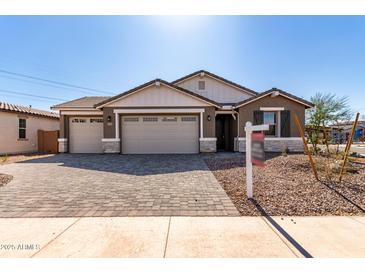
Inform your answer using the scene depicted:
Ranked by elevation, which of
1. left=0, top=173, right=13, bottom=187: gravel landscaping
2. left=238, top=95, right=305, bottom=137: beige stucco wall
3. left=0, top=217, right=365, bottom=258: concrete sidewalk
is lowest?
left=0, top=217, right=365, bottom=258: concrete sidewalk

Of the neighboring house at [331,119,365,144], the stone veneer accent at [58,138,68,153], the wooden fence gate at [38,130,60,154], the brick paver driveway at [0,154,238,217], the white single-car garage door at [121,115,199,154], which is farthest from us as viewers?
the wooden fence gate at [38,130,60,154]

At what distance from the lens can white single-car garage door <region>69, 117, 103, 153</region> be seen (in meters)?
14.4

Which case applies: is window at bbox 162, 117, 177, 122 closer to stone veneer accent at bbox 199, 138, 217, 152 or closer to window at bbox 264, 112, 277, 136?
stone veneer accent at bbox 199, 138, 217, 152

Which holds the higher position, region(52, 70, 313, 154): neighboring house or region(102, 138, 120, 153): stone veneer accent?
region(52, 70, 313, 154): neighboring house

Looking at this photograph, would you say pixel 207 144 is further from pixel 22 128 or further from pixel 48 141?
pixel 22 128

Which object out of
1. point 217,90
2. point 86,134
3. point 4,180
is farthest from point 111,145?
point 217,90

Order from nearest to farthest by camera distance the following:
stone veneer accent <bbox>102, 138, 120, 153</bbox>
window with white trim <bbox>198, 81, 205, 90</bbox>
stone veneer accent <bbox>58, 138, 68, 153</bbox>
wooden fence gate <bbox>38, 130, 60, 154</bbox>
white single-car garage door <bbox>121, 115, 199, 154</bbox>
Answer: stone veneer accent <bbox>102, 138, 120, 153</bbox>, white single-car garage door <bbox>121, 115, 199, 154</bbox>, stone veneer accent <bbox>58, 138, 68, 153</bbox>, wooden fence gate <bbox>38, 130, 60, 154</bbox>, window with white trim <bbox>198, 81, 205, 90</bbox>

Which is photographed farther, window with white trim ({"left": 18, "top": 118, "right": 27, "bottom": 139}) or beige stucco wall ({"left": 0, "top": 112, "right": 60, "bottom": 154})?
window with white trim ({"left": 18, "top": 118, "right": 27, "bottom": 139})

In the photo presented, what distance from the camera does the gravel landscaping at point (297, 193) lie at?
4.03 m

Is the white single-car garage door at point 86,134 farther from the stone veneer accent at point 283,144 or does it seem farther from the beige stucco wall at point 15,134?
the stone veneer accent at point 283,144

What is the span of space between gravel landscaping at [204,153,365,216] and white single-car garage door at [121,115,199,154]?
20.9 feet

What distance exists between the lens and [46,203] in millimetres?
4434

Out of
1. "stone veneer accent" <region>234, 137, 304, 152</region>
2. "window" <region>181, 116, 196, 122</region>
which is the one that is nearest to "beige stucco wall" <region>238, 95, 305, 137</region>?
"stone veneer accent" <region>234, 137, 304, 152</region>
